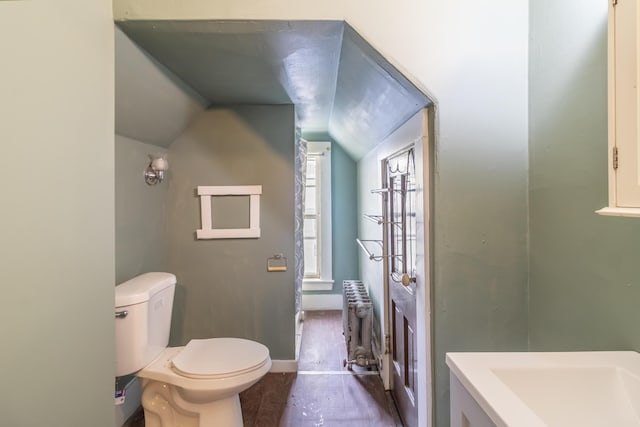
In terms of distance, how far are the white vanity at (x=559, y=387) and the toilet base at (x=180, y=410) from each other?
3.81ft

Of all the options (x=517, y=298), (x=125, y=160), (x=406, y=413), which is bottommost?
(x=406, y=413)

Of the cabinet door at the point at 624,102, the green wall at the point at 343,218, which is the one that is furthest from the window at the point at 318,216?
the cabinet door at the point at 624,102

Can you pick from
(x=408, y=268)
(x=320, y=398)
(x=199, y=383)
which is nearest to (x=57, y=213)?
(x=199, y=383)

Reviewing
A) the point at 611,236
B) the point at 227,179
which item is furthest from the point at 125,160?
the point at 611,236

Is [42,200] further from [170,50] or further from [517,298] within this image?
[517,298]

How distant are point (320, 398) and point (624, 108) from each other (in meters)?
2.08

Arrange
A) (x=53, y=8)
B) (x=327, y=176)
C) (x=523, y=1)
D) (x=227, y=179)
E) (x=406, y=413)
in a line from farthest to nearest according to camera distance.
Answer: (x=327, y=176), (x=227, y=179), (x=406, y=413), (x=523, y=1), (x=53, y=8)

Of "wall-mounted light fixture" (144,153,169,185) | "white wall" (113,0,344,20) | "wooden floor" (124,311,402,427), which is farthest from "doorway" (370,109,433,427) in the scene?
"wall-mounted light fixture" (144,153,169,185)

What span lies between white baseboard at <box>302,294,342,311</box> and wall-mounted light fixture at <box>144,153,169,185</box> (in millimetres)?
2199

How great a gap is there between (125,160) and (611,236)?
2.11m

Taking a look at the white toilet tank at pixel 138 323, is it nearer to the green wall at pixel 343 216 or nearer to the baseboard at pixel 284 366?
the baseboard at pixel 284 366

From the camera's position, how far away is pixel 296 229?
8.02 feet

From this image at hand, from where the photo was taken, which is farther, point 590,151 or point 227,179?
point 227,179

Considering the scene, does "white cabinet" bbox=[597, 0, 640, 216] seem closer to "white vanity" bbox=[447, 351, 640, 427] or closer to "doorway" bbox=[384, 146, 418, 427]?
"white vanity" bbox=[447, 351, 640, 427]
